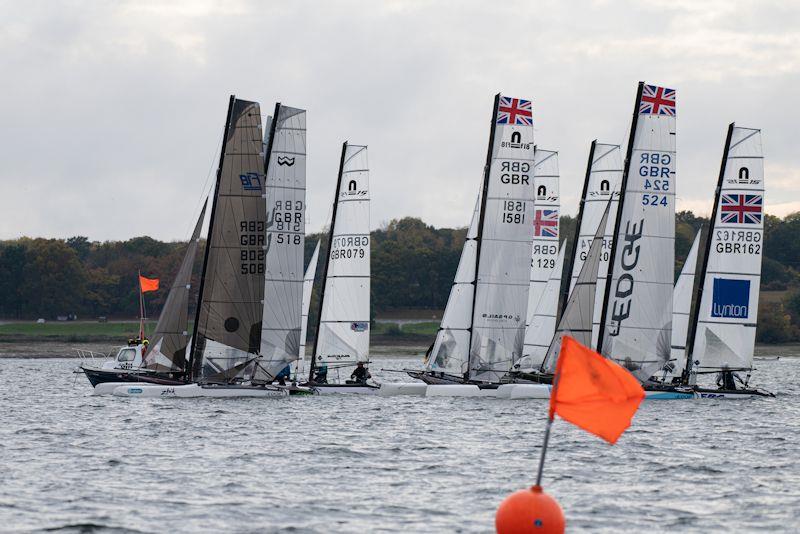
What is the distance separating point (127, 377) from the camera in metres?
44.1

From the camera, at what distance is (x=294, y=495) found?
2322cm

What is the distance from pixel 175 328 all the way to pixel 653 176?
1704 centimetres

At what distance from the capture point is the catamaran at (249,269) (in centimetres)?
4256

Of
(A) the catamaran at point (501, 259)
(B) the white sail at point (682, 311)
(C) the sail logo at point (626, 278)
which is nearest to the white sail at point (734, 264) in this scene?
(C) the sail logo at point (626, 278)

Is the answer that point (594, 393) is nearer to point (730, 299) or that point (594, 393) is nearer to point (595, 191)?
point (730, 299)

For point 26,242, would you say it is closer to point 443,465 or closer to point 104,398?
point 104,398

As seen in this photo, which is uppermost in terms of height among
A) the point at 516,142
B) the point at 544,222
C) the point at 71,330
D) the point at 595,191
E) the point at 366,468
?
the point at 516,142

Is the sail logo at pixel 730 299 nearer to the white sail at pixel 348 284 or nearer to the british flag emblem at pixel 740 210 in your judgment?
the british flag emblem at pixel 740 210

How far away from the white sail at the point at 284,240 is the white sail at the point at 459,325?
273 inches

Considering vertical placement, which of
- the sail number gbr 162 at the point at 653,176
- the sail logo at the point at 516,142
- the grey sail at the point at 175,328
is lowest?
the grey sail at the point at 175,328

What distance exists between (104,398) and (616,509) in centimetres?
2947

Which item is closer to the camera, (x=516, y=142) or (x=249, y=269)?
(x=249, y=269)

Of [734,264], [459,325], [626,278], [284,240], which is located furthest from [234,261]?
[734,264]

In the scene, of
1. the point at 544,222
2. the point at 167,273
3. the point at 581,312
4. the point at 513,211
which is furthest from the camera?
the point at 167,273
